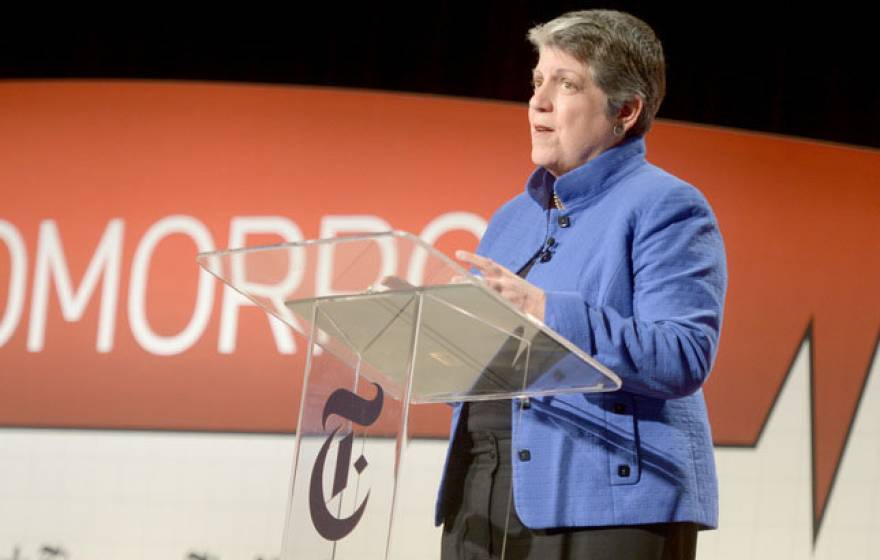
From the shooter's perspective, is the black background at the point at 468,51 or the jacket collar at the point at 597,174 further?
the black background at the point at 468,51

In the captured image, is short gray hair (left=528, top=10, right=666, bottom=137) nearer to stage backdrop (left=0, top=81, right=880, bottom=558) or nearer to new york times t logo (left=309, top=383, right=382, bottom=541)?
new york times t logo (left=309, top=383, right=382, bottom=541)

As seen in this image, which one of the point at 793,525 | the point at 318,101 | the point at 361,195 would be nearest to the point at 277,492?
the point at 361,195

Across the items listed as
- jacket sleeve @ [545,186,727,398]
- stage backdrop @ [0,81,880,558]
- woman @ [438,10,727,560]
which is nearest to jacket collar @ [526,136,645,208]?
woman @ [438,10,727,560]

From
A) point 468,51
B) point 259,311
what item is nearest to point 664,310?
point 259,311

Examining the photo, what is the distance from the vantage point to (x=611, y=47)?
1536 mm

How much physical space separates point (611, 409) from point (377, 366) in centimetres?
31

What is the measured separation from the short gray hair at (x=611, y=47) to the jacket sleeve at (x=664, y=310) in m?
0.20

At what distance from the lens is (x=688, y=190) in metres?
1.44

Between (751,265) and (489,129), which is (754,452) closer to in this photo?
(751,265)

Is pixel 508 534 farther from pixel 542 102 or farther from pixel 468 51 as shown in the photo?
pixel 468 51

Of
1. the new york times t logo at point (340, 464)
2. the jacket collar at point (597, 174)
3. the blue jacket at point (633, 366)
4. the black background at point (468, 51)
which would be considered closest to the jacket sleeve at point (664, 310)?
the blue jacket at point (633, 366)

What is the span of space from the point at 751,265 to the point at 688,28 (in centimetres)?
89

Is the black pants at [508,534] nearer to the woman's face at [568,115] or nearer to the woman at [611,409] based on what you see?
the woman at [611,409]

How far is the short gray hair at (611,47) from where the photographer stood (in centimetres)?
154
